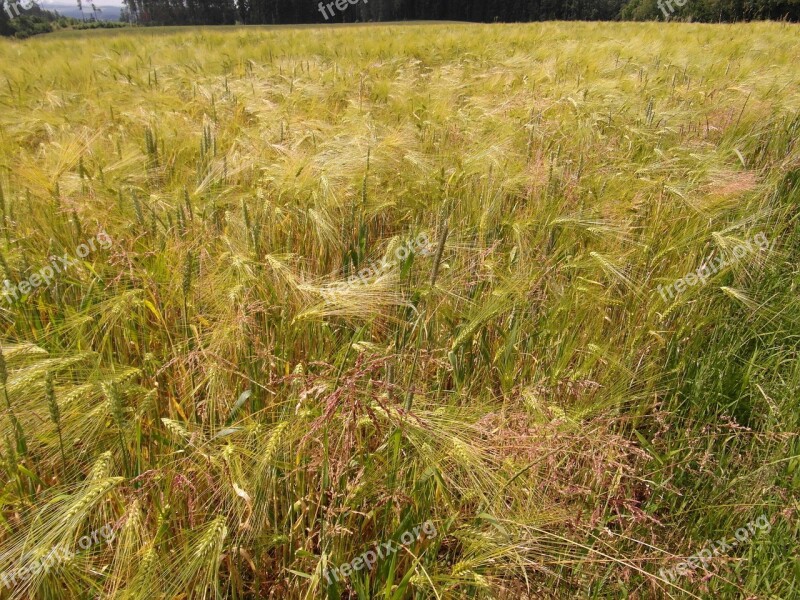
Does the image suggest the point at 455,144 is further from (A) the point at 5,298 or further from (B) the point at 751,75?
(B) the point at 751,75

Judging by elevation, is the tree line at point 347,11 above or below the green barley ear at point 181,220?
above

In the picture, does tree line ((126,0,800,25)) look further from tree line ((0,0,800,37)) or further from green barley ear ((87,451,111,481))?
green barley ear ((87,451,111,481))

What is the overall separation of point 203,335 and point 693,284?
1716 mm

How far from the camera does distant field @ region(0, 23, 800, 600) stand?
40.1 inches

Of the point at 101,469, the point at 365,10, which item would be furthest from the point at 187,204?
the point at 365,10

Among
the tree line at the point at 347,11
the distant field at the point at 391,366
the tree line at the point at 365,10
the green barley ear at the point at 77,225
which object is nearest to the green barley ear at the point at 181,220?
the distant field at the point at 391,366

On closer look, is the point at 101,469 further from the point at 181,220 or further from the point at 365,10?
the point at 365,10

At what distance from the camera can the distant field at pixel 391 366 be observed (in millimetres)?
1018

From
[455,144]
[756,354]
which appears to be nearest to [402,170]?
[455,144]

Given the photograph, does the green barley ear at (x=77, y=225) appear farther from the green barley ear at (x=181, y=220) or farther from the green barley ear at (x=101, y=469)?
the green barley ear at (x=101, y=469)

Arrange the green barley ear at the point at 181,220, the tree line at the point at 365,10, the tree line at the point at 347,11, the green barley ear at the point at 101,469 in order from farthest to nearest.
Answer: the tree line at the point at 365,10 → the tree line at the point at 347,11 → the green barley ear at the point at 181,220 → the green barley ear at the point at 101,469

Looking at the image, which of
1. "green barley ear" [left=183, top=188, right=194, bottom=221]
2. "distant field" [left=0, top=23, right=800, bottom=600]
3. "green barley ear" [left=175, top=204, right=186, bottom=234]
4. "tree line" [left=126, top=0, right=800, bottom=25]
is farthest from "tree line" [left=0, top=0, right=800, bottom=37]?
"green barley ear" [left=175, top=204, right=186, bottom=234]

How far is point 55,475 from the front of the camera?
1178 millimetres

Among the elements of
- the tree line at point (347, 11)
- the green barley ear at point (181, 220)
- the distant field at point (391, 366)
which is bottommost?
the distant field at point (391, 366)
